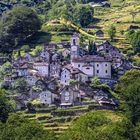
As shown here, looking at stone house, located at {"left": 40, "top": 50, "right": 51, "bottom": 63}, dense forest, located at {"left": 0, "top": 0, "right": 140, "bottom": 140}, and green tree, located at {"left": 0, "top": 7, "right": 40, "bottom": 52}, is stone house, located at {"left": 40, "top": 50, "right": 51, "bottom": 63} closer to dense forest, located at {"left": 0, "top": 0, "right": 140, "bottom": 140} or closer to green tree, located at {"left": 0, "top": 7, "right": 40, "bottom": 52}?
dense forest, located at {"left": 0, "top": 0, "right": 140, "bottom": 140}

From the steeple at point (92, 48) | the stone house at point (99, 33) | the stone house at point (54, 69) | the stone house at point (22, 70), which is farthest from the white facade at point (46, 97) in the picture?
the stone house at point (99, 33)

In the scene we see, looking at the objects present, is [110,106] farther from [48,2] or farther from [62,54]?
[48,2]

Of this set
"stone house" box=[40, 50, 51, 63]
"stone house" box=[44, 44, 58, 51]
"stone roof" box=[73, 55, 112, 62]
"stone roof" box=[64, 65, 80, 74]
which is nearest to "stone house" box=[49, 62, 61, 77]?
"stone roof" box=[64, 65, 80, 74]

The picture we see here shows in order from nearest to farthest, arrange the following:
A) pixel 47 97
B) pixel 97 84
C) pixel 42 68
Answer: pixel 47 97 → pixel 97 84 → pixel 42 68

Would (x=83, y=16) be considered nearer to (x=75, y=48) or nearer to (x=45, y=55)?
(x=75, y=48)

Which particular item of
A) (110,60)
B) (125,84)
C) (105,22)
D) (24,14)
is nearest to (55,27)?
(24,14)

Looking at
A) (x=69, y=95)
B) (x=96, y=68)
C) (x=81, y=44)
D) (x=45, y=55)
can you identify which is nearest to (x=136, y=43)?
(x=81, y=44)
